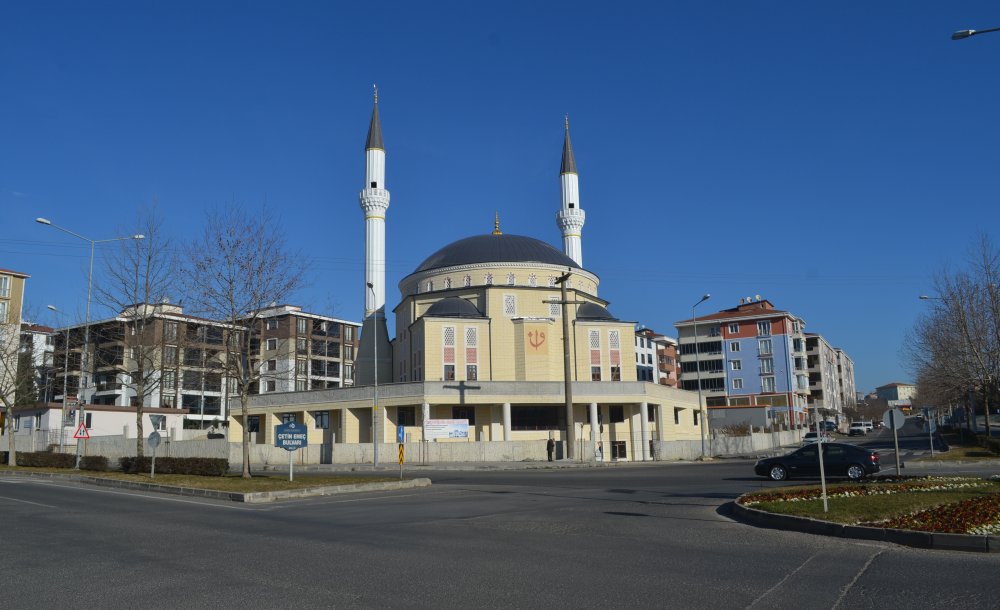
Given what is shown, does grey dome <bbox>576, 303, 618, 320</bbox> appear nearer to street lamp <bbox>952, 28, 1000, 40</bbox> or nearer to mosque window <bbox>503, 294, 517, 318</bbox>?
mosque window <bbox>503, 294, 517, 318</bbox>

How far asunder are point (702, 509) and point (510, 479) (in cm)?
1369

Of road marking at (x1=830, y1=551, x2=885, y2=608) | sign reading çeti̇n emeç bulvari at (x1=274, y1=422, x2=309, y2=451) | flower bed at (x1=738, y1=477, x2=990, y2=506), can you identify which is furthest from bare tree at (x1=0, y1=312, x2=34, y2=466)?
road marking at (x1=830, y1=551, x2=885, y2=608)

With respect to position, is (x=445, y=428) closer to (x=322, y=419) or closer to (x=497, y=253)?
(x=322, y=419)

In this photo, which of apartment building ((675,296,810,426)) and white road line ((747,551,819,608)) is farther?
apartment building ((675,296,810,426))

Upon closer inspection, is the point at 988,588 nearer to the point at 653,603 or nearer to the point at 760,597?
the point at 760,597

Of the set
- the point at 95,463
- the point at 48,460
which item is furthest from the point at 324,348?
the point at 95,463

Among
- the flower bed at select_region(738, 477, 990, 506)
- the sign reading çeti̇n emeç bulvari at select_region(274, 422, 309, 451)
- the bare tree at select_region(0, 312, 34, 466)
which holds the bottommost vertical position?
the flower bed at select_region(738, 477, 990, 506)

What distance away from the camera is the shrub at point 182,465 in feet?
88.1

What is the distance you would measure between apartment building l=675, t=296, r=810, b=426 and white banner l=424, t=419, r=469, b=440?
47.5 m

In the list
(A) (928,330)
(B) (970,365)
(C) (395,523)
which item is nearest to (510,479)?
(C) (395,523)

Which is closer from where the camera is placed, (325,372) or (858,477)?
(858,477)

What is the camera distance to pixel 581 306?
57.5 meters

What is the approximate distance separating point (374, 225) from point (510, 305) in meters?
14.7

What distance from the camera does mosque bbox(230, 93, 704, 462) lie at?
46.2 meters
